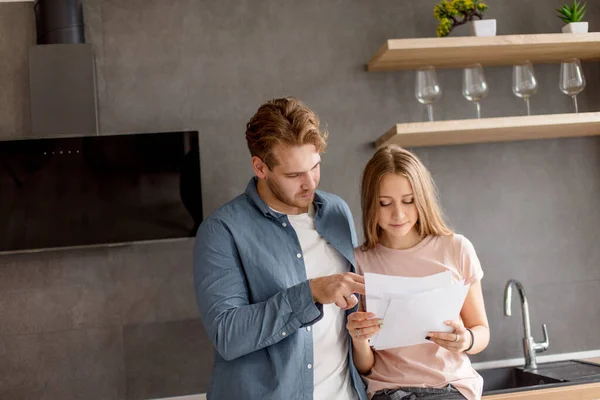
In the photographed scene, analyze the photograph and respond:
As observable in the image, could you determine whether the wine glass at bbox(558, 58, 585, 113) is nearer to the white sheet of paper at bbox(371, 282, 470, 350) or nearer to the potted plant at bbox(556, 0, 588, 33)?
the potted plant at bbox(556, 0, 588, 33)

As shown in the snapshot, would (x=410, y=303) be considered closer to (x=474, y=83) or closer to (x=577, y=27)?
(x=474, y=83)

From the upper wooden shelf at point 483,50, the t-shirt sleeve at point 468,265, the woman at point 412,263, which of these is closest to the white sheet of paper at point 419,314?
the woman at point 412,263

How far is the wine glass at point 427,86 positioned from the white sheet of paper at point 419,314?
4.14 feet

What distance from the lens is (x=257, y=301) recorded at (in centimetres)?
205

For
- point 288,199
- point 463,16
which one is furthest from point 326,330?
point 463,16

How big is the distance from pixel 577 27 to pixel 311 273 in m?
1.75

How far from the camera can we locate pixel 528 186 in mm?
3279

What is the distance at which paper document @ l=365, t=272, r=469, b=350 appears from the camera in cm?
181

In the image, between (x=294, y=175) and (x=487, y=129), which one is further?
(x=487, y=129)

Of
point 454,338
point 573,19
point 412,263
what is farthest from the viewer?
point 573,19

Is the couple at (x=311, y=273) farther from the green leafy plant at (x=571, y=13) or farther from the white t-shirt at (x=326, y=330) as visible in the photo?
the green leafy plant at (x=571, y=13)

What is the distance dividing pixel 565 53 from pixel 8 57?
7.70 feet

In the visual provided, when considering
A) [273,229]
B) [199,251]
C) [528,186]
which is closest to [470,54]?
[528,186]

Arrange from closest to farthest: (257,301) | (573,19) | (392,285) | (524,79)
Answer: (392,285) < (257,301) < (524,79) < (573,19)
